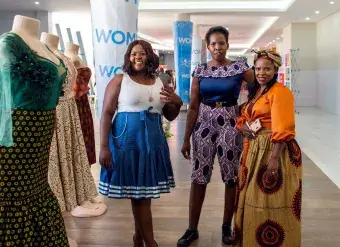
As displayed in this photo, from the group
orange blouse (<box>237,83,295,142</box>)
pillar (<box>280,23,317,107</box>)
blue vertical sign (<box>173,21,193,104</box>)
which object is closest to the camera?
orange blouse (<box>237,83,295,142</box>)

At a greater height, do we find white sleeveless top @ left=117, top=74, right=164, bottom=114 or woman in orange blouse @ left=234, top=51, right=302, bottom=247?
white sleeveless top @ left=117, top=74, right=164, bottom=114

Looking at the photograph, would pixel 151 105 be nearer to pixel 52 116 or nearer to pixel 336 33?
pixel 52 116

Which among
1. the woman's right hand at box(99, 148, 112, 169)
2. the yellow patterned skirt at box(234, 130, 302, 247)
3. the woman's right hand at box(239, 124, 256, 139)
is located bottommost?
the yellow patterned skirt at box(234, 130, 302, 247)

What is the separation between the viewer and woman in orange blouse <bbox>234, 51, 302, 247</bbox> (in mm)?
2285

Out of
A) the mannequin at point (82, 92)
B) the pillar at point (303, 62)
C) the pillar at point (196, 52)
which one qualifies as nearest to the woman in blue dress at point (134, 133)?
the mannequin at point (82, 92)

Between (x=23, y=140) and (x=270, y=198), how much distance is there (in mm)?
1369

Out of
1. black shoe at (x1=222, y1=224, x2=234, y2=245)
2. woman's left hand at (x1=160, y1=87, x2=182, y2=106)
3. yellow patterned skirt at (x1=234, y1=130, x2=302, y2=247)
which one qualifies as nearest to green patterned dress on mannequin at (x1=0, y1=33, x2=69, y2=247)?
woman's left hand at (x1=160, y1=87, x2=182, y2=106)

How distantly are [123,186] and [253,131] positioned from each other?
0.82 m

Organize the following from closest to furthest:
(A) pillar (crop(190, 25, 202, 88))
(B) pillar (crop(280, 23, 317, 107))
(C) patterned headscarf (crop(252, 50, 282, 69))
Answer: (C) patterned headscarf (crop(252, 50, 282, 69)) < (A) pillar (crop(190, 25, 202, 88)) < (B) pillar (crop(280, 23, 317, 107))

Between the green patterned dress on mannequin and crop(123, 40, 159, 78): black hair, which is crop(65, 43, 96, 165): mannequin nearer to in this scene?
crop(123, 40, 159, 78): black hair

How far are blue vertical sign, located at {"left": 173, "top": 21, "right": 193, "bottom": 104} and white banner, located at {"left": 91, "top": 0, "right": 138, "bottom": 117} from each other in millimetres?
7943

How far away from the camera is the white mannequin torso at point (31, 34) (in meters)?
1.88

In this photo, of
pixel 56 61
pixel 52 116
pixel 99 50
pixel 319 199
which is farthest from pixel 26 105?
pixel 319 199

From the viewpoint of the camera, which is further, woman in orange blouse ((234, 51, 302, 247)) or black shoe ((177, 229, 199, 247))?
black shoe ((177, 229, 199, 247))
